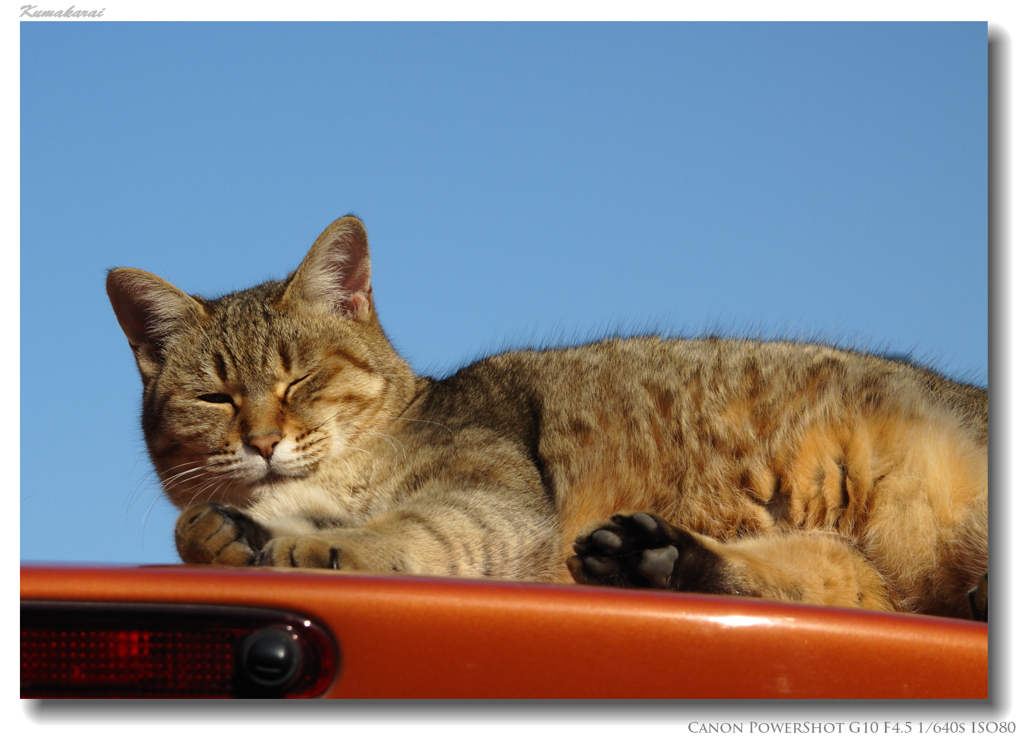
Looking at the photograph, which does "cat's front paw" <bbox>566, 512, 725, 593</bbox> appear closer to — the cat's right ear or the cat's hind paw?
the cat's hind paw

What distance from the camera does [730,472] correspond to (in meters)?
2.93

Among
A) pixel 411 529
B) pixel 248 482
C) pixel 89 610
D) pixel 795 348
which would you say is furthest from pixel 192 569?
pixel 795 348

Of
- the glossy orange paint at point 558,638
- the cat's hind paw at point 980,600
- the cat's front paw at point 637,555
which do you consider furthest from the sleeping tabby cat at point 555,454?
the glossy orange paint at point 558,638

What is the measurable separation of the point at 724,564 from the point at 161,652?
1512mm

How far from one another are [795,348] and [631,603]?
2.27 m

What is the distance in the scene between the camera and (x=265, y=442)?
3.03 metres

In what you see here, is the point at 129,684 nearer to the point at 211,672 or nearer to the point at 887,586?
the point at 211,672

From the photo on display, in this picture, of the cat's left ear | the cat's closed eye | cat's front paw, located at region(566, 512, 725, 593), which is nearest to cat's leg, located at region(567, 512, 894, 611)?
cat's front paw, located at region(566, 512, 725, 593)

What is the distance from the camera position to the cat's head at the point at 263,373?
10.2ft

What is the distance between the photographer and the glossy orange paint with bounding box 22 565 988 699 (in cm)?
127

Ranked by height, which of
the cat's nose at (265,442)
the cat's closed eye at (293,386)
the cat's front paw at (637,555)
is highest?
the cat's closed eye at (293,386)

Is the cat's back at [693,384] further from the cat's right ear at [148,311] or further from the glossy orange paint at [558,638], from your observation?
the glossy orange paint at [558,638]

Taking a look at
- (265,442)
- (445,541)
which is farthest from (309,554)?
(265,442)

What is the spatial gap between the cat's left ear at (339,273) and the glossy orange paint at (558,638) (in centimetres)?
233
